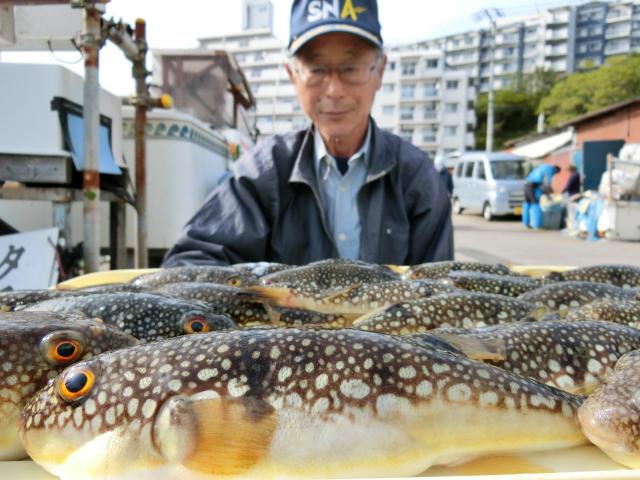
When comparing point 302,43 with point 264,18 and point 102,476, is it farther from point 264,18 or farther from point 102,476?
point 264,18

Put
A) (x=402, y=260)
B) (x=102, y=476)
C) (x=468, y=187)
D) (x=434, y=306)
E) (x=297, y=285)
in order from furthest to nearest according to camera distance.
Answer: (x=468, y=187) → (x=402, y=260) → (x=297, y=285) → (x=434, y=306) → (x=102, y=476)

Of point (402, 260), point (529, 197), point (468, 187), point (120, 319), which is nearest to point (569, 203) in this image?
point (529, 197)

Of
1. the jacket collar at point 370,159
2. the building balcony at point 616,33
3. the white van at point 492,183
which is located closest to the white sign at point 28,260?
the jacket collar at point 370,159

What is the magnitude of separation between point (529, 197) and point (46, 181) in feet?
51.4

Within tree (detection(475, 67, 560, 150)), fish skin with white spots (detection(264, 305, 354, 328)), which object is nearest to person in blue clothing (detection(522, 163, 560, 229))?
fish skin with white spots (detection(264, 305, 354, 328))

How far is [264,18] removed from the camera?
66125 mm

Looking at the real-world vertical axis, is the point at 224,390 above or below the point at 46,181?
below

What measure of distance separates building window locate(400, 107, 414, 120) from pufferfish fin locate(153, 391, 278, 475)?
72951 mm

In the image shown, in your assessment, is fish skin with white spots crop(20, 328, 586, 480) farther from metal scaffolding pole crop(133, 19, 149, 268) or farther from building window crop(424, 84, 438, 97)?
building window crop(424, 84, 438, 97)

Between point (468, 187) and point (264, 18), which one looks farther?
point (264, 18)

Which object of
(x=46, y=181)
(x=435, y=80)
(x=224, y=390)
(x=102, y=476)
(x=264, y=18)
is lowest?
(x=102, y=476)

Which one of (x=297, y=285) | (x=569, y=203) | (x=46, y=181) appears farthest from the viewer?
(x=569, y=203)

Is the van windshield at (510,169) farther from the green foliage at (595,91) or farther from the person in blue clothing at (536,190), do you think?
the green foliage at (595,91)

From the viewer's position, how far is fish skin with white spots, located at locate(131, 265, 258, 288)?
221 centimetres
